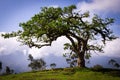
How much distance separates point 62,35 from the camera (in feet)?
190

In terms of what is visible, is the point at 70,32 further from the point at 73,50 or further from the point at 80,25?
the point at 73,50

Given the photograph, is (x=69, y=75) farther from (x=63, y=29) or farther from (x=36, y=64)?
(x=36, y=64)

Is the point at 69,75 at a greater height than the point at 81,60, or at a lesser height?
lesser

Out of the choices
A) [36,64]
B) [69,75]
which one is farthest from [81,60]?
[36,64]

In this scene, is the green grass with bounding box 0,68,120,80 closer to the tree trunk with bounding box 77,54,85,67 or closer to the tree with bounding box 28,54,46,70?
the tree trunk with bounding box 77,54,85,67

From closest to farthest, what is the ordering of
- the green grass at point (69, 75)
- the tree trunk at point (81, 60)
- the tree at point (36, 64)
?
the green grass at point (69, 75) < the tree trunk at point (81, 60) < the tree at point (36, 64)

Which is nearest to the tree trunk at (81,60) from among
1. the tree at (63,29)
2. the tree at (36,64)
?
the tree at (63,29)

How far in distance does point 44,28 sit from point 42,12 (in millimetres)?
3850

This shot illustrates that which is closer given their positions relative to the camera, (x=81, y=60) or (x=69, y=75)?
(x=69, y=75)

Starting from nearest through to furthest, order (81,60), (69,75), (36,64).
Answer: (69,75)
(81,60)
(36,64)

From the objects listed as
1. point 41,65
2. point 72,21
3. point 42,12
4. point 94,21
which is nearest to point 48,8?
point 42,12

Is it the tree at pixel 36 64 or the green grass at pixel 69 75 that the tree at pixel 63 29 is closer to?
the green grass at pixel 69 75

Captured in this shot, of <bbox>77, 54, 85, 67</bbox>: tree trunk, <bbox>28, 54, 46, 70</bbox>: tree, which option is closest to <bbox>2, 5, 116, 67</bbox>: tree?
<bbox>77, 54, 85, 67</bbox>: tree trunk

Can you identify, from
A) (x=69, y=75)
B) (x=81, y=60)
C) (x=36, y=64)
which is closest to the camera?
(x=69, y=75)
